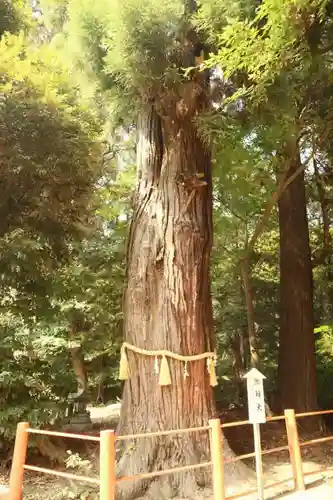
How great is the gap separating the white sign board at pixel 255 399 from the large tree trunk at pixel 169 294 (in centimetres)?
103

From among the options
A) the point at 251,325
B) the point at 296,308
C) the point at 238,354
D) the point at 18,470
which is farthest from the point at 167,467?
the point at 238,354

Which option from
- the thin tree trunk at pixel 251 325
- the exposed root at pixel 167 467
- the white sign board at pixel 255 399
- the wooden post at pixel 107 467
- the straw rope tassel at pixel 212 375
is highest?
the thin tree trunk at pixel 251 325

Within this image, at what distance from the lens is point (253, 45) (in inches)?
210

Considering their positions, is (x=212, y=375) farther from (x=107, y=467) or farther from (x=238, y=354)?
(x=238, y=354)

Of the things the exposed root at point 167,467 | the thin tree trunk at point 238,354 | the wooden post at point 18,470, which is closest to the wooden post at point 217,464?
the exposed root at point 167,467

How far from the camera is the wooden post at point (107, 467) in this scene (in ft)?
12.3

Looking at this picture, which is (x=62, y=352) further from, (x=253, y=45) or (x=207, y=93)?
(x=253, y=45)

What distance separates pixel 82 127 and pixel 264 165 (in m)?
4.26

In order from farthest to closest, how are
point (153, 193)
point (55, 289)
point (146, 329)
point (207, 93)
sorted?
point (55, 289) < point (207, 93) < point (153, 193) < point (146, 329)

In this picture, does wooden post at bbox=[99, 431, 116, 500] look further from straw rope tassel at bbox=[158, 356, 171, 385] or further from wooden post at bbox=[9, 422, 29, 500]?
straw rope tassel at bbox=[158, 356, 171, 385]

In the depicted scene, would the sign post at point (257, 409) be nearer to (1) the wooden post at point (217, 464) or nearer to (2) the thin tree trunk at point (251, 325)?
(1) the wooden post at point (217, 464)

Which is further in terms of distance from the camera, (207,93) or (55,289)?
(55,289)

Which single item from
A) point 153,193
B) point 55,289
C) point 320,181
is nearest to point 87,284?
point 55,289

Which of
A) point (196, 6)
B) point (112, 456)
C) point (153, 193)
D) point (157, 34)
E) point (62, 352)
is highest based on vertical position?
point (196, 6)
